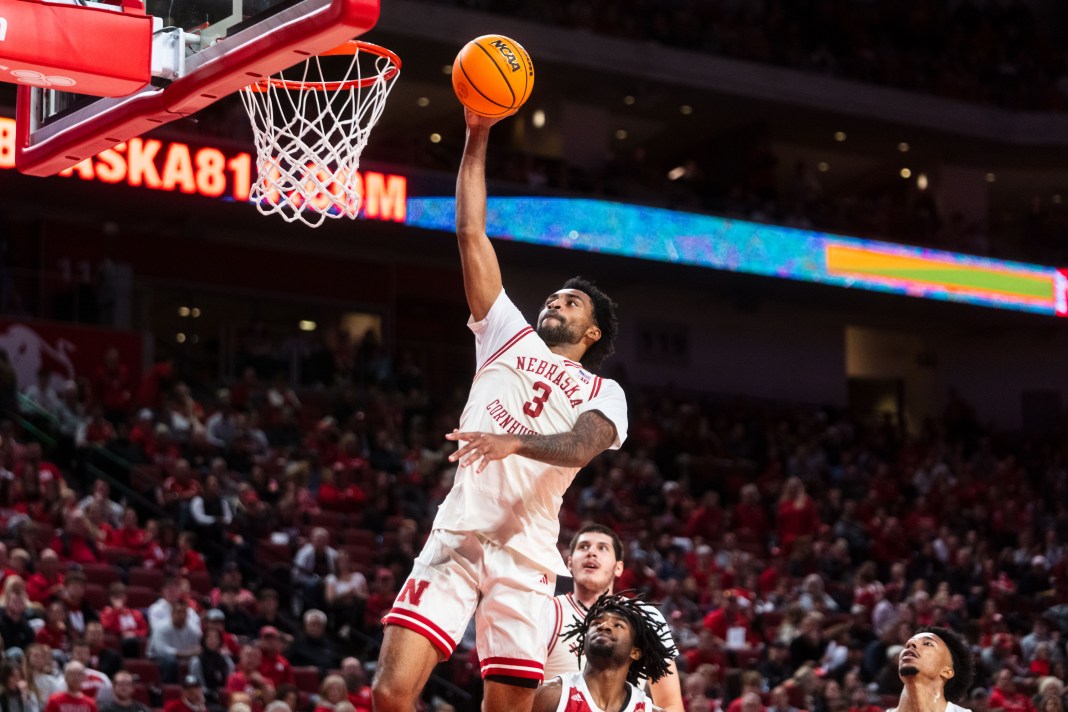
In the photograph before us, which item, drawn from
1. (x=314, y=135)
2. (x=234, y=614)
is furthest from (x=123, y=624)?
(x=314, y=135)

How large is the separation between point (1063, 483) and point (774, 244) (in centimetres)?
556

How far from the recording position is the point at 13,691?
9.84m

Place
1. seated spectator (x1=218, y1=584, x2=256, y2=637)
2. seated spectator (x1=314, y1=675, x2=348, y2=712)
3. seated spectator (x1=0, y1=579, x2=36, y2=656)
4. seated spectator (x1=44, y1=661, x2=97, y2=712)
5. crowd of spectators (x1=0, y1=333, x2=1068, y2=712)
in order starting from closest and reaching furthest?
1. seated spectator (x1=44, y1=661, x2=97, y2=712)
2. seated spectator (x1=0, y1=579, x2=36, y2=656)
3. seated spectator (x1=314, y1=675, x2=348, y2=712)
4. crowd of spectators (x1=0, y1=333, x2=1068, y2=712)
5. seated spectator (x1=218, y1=584, x2=256, y2=637)

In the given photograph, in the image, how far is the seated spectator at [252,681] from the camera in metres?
10.9

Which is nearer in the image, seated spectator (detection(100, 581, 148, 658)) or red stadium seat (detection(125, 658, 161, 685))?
red stadium seat (detection(125, 658, 161, 685))

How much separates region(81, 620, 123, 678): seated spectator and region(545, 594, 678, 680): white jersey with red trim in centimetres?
520

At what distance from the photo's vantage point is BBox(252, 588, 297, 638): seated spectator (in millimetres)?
12406

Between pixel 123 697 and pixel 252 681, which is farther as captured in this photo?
pixel 252 681

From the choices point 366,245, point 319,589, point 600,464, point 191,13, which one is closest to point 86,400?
point 319,589

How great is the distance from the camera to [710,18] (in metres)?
26.4

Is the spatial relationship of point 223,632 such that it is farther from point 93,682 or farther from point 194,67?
point 194,67

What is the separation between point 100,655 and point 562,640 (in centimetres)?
550

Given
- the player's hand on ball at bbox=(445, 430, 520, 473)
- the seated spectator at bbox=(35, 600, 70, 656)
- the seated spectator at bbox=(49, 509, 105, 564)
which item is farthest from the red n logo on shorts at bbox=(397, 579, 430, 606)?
the seated spectator at bbox=(49, 509, 105, 564)

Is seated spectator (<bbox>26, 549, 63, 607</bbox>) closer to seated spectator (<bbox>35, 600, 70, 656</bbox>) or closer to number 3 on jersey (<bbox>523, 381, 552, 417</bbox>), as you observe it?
seated spectator (<bbox>35, 600, 70, 656</bbox>)
